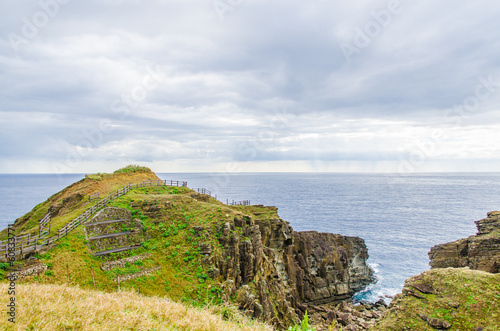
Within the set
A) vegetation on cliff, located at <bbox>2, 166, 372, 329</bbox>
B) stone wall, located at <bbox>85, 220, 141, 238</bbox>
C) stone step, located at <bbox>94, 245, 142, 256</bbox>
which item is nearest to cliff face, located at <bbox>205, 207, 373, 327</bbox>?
vegetation on cliff, located at <bbox>2, 166, 372, 329</bbox>

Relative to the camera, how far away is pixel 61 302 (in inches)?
388

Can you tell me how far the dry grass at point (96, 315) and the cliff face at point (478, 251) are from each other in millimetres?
41284

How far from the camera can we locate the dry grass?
798 cm

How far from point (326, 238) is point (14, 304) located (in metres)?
66.3

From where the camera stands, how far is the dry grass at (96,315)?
26.2 ft

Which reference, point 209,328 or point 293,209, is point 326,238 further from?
point 293,209

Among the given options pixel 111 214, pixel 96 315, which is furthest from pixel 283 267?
pixel 96 315

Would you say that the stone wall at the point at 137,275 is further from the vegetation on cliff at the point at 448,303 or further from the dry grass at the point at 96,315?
the vegetation on cliff at the point at 448,303

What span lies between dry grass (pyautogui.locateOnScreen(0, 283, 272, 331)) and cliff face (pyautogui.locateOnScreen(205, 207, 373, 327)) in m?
4.23

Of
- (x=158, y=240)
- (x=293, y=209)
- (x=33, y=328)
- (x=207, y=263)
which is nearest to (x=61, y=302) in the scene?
(x=33, y=328)

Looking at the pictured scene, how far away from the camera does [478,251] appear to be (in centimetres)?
3797

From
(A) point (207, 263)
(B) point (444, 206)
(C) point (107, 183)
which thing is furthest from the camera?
(B) point (444, 206)

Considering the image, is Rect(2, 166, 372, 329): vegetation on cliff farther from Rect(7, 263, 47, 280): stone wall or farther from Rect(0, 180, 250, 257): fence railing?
Rect(0, 180, 250, 257): fence railing

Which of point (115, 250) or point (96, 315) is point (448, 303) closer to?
point (96, 315)
